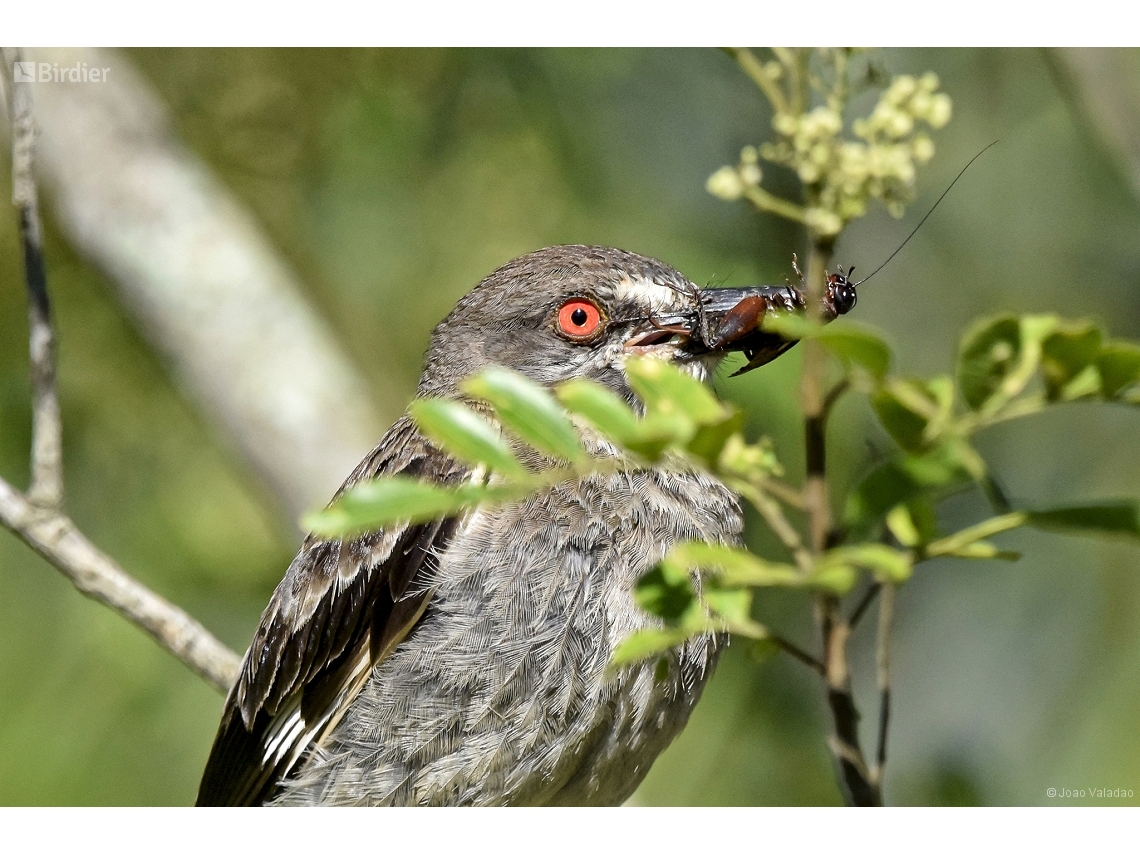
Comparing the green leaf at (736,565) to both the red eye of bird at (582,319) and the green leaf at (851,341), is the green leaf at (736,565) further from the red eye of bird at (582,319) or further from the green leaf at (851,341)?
the red eye of bird at (582,319)

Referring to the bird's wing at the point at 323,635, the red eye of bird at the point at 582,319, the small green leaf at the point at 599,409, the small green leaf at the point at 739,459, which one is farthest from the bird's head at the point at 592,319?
the small green leaf at the point at 599,409

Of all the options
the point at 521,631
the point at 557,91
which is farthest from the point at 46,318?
the point at 557,91

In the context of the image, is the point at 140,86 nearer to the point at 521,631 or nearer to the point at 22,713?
the point at 22,713

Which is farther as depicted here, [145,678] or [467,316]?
[145,678]

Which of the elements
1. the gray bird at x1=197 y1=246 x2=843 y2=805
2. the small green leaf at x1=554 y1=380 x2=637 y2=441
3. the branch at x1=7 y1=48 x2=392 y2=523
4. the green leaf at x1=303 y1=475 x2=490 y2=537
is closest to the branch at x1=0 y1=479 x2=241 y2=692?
the gray bird at x1=197 y1=246 x2=843 y2=805

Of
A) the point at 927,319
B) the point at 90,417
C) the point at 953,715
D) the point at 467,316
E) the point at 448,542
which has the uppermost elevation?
the point at 90,417

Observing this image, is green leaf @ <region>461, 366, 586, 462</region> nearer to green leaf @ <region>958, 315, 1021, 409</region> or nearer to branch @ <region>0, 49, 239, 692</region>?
green leaf @ <region>958, 315, 1021, 409</region>
